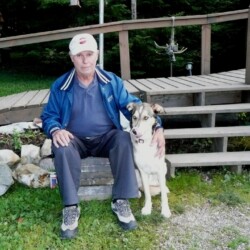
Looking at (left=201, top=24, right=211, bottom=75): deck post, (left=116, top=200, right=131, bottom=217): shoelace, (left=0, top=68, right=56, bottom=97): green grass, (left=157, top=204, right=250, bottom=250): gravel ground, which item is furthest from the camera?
(left=0, top=68, right=56, bottom=97): green grass

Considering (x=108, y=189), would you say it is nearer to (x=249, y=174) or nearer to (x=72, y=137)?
(x=72, y=137)

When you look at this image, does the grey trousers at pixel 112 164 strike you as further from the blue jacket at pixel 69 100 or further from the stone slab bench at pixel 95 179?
the stone slab bench at pixel 95 179

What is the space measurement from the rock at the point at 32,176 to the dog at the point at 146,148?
1084mm

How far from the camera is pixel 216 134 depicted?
13.3 ft

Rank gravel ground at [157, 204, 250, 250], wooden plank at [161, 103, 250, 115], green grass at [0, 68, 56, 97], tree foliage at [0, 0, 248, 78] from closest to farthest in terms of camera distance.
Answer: gravel ground at [157, 204, 250, 250]
wooden plank at [161, 103, 250, 115]
green grass at [0, 68, 56, 97]
tree foliage at [0, 0, 248, 78]

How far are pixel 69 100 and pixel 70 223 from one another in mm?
979

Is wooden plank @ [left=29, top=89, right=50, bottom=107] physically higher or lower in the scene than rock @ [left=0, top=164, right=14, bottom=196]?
higher

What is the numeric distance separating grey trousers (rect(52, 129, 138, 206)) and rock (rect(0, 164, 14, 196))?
0.89 metres

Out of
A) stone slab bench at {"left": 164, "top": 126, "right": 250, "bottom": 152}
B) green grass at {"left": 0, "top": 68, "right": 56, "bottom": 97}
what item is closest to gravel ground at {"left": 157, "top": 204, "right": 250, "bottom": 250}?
stone slab bench at {"left": 164, "top": 126, "right": 250, "bottom": 152}

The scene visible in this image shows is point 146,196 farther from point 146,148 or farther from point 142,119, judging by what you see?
point 142,119

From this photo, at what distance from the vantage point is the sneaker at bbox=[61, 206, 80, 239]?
2850 millimetres

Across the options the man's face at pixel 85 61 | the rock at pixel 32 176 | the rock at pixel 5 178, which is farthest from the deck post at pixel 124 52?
the rock at pixel 5 178

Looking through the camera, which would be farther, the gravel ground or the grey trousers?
the grey trousers

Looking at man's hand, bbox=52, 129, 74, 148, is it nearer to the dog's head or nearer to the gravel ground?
the dog's head
